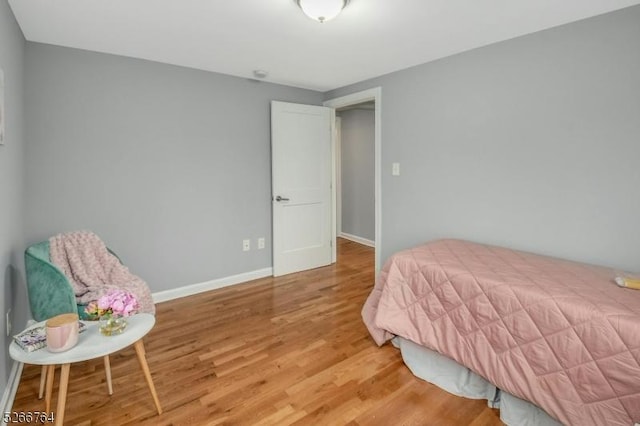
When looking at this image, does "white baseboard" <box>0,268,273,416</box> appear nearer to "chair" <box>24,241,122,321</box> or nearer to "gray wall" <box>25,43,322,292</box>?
"gray wall" <box>25,43,322,292</box>

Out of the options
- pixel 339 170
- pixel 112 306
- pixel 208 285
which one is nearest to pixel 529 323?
pixel 112 306

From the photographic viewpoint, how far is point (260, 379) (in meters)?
1.96

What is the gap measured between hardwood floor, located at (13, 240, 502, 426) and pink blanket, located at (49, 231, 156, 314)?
0.45 meters

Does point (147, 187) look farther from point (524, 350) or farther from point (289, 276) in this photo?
point (524, 350)

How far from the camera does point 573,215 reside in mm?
2174

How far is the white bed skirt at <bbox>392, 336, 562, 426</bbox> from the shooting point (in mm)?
1588

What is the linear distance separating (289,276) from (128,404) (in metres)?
2.21

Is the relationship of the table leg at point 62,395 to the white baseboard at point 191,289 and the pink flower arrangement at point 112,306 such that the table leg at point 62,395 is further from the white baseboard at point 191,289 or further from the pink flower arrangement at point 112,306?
the white baseboard at point 191,289

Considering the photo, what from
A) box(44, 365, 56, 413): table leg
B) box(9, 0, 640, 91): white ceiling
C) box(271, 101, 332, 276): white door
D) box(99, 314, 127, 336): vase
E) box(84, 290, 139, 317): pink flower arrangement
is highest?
box(9, 0, 640, 91): white ceiling

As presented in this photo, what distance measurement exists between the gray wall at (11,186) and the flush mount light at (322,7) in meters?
1.63

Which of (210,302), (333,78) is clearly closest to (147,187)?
(210,302)

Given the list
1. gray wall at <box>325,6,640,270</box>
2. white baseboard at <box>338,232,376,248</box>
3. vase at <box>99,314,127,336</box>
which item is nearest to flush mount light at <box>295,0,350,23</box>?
gray wall at <box>325,6,640,270</box>

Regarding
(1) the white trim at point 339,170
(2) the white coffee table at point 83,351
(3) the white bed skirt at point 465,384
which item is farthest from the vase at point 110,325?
(1) the white trim at point 339,170

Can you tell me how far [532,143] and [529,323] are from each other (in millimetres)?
1384
